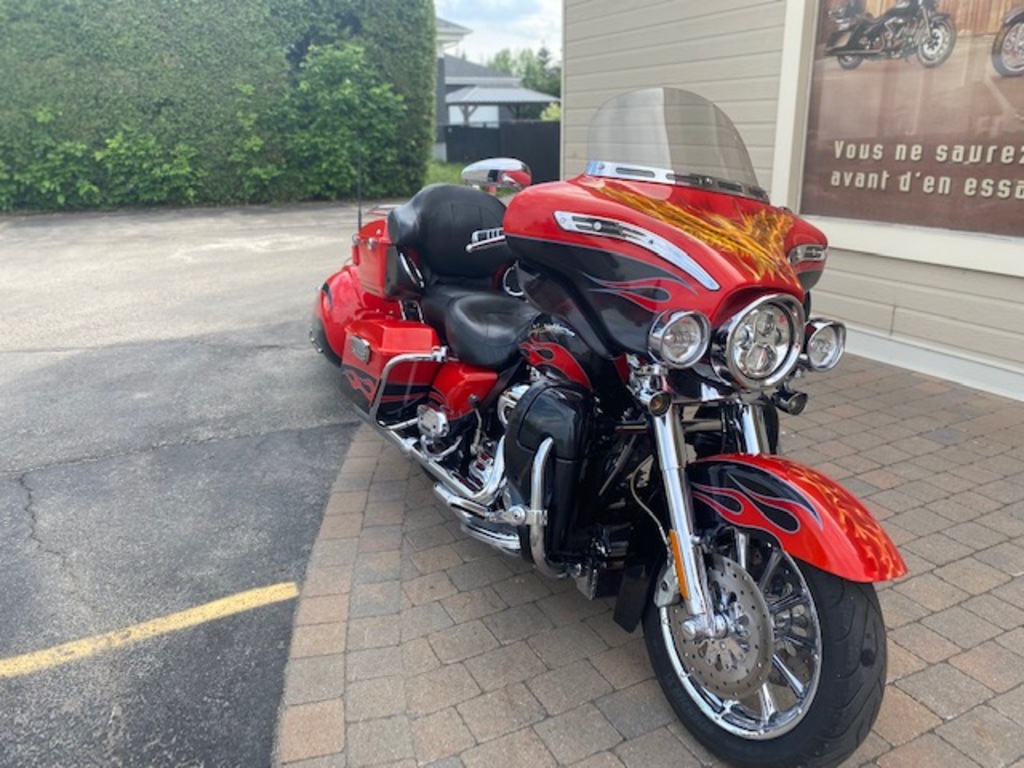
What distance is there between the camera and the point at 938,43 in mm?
4918

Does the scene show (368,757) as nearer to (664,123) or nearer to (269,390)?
(664,123)

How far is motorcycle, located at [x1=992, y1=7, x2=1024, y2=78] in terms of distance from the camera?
14.8ft

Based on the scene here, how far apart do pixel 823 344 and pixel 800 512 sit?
1.84 ft

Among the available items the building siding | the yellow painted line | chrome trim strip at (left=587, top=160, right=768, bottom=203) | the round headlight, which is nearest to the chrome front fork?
the round headlight

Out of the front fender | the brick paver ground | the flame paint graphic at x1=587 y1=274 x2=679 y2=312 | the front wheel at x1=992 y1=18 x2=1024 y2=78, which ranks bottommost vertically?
the brick paver ground

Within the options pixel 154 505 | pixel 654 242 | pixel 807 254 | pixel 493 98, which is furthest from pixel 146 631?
pixel 493 98

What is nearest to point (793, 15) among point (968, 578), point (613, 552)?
point (968, 578)

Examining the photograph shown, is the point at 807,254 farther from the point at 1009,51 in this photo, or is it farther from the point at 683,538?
the point at 1009,51

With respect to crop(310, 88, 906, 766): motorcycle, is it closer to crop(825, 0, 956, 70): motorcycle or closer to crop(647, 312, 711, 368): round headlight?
crop(647, 312, 711, 368): round headlight

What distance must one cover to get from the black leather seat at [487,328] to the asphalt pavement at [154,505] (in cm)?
113

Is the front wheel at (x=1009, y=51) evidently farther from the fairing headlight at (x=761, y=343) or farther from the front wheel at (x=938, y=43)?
the fairing headlight at (x=761, y=343)

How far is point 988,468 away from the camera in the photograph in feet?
12.9

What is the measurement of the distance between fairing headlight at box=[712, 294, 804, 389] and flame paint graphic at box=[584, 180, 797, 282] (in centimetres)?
10

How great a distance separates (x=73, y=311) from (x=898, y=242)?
7093mm
